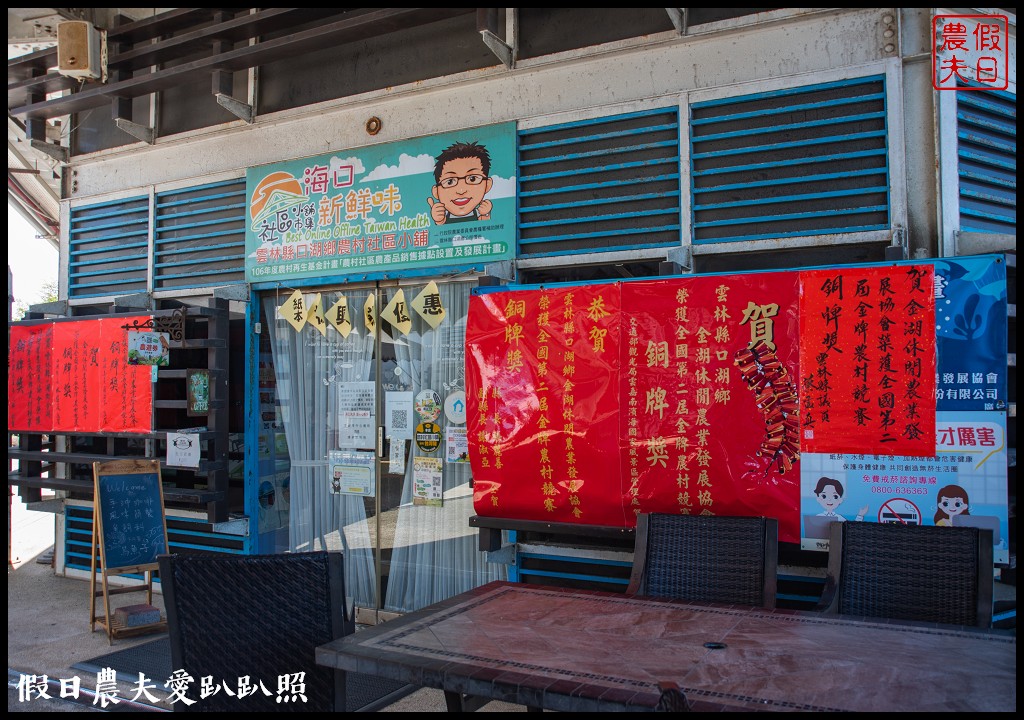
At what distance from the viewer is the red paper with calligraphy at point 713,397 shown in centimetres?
430

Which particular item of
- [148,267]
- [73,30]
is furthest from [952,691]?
[73,30]

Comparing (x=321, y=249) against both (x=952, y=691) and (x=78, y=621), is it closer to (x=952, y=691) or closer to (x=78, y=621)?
(x=78, y=621)

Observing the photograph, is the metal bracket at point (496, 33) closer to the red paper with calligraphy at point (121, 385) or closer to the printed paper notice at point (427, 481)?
the printed paper notice at point (427, 481)

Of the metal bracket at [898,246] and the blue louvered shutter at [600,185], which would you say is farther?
the blue louvered shutter at [600,185]

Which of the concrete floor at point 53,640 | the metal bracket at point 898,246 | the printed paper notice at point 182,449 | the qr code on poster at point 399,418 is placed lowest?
the concrete floor at point 53,640

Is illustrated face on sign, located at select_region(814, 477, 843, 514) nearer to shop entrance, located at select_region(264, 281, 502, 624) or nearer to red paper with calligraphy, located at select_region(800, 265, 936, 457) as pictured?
red paper with calligraphy, located at select_region(800, 265, 936, 457)

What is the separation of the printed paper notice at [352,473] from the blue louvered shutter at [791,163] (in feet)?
9.41

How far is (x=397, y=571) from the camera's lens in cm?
587

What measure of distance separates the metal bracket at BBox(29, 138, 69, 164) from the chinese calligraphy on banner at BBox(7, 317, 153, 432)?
1.64 meters

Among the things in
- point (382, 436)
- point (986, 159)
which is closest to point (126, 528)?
point (382, 436)

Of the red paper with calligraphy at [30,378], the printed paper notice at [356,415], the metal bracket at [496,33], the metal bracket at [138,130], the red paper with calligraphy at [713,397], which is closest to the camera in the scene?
the red paper with calligraphy at [713,397]

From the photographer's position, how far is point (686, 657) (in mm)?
2623

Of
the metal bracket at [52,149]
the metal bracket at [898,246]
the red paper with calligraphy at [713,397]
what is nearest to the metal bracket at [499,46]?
the red paper with calligraphy at [713,397]

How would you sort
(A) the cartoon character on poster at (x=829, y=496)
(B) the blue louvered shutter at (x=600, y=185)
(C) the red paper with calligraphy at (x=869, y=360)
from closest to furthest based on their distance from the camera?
(C) the red paper with calligraphy at (x=869, y=360), (A) the cartoon character on poster at (x=829, y=496), (B) the blue louvered shutter at (x=600, y=185)
